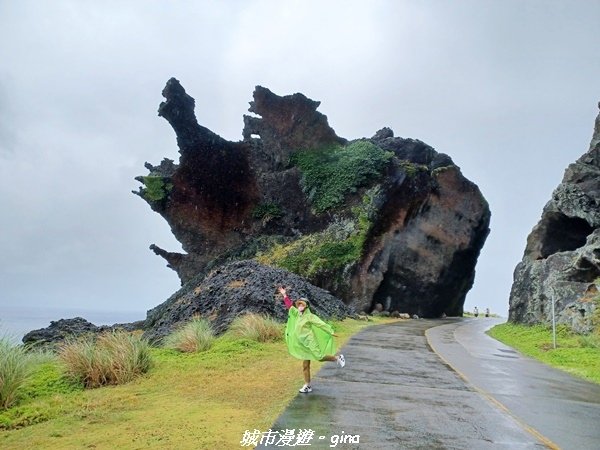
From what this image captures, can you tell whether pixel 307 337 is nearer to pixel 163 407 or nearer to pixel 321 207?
pixel 163 407

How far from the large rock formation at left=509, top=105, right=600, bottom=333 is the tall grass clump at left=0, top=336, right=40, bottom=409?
1593 cm

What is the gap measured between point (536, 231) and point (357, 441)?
101 ft

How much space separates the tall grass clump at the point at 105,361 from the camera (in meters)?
9.44

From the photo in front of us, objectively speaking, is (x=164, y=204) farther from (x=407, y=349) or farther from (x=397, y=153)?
(x=407, y=349)

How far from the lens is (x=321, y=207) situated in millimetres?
40594

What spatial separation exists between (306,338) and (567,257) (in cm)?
2058

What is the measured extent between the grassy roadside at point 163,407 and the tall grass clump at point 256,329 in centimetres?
298

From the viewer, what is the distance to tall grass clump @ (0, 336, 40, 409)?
8086mm

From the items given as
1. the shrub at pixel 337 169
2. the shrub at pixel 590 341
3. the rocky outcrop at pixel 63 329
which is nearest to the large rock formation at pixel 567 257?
the shrub at pixel 590 341

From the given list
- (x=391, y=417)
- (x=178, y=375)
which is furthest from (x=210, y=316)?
(x=391, y=417)

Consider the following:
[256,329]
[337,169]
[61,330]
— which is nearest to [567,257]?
[256,329]

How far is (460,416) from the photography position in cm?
728

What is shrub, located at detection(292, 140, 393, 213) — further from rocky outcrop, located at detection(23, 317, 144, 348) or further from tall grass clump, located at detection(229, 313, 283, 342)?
tall grass clump, located at detection(229, 313, 283, 342)

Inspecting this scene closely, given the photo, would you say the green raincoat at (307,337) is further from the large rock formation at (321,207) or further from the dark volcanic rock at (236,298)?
the large rock formation at (321,207)
